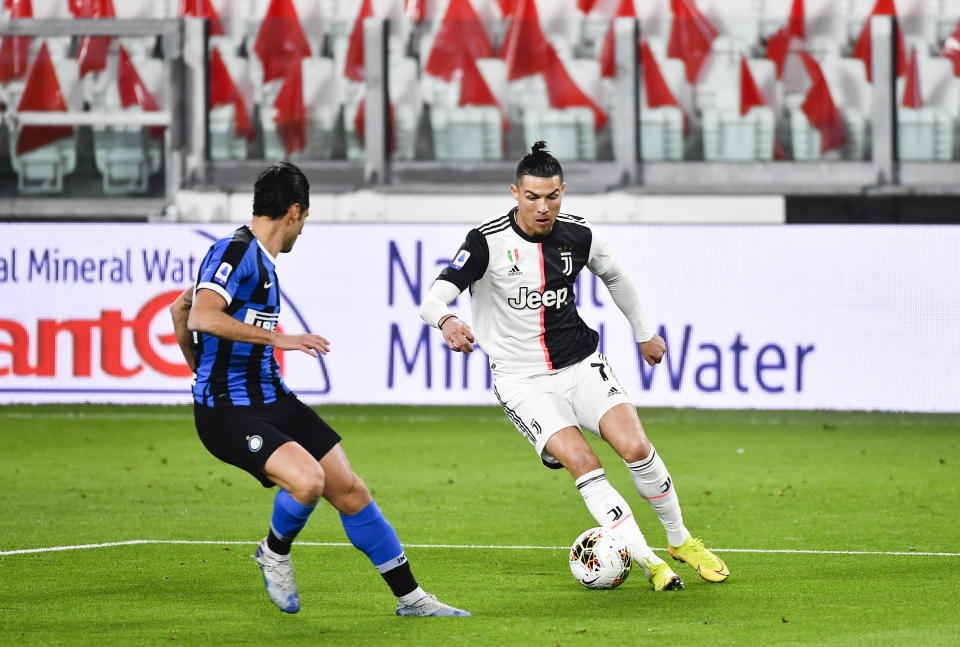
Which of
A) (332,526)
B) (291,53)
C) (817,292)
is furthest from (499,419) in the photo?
(291,53)

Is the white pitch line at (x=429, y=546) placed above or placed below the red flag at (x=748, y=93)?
below

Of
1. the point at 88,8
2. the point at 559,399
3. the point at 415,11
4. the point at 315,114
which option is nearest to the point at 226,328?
the point at 559,399

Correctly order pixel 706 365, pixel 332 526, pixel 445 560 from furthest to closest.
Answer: pixel 706 365, pixel 332 526, pixel 445 560

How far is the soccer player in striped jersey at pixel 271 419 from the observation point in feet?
21.3

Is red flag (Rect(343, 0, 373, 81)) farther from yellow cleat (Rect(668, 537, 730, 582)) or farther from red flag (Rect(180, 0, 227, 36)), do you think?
yellow cleat (Rect(668, 537, 730, 582))

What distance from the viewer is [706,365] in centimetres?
1447

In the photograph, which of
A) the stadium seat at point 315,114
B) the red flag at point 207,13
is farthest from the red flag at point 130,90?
the stadium seat at point 315,114

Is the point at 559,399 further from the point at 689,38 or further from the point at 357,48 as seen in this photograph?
the point at 357,48

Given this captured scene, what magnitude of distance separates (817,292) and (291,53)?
10.0 meters

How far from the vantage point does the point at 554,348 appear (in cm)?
764

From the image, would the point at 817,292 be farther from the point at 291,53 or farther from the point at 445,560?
the point at 291,53

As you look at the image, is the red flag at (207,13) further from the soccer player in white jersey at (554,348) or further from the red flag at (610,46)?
the soccer player in white jersey at (554,348)

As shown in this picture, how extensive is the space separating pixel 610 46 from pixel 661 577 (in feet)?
50.1

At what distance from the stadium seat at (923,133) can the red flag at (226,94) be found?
8.48 metres
